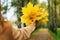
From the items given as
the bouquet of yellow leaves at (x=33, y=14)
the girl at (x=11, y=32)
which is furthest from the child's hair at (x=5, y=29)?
the bouquet of yellow leaves at (x=33, y=14)

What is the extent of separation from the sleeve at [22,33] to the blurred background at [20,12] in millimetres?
39

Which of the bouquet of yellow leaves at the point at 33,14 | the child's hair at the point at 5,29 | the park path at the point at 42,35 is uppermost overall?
the bouquet of yellow leaves at the point at 33,14

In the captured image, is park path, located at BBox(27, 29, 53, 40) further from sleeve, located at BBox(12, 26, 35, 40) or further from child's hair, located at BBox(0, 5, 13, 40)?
child's hair, located at BBox(0, 5, 13, 40)

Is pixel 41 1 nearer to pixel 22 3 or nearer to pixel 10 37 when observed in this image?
pixel 22 3

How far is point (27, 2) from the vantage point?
944 millimetres

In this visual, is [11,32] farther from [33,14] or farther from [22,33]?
[33,14]

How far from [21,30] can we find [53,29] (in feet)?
0.81

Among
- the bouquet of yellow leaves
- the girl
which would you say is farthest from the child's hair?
the bouquet of yellow leaves

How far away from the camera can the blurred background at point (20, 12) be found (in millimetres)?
929

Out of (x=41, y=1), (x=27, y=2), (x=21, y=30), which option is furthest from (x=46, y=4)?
(x=21, y=30)

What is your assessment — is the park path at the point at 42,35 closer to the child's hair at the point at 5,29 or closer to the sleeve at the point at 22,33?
the sleeve at the point at 22,33

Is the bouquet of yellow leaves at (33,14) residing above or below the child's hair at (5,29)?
above

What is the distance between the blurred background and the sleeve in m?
0.04

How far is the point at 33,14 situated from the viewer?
36.9 inches
